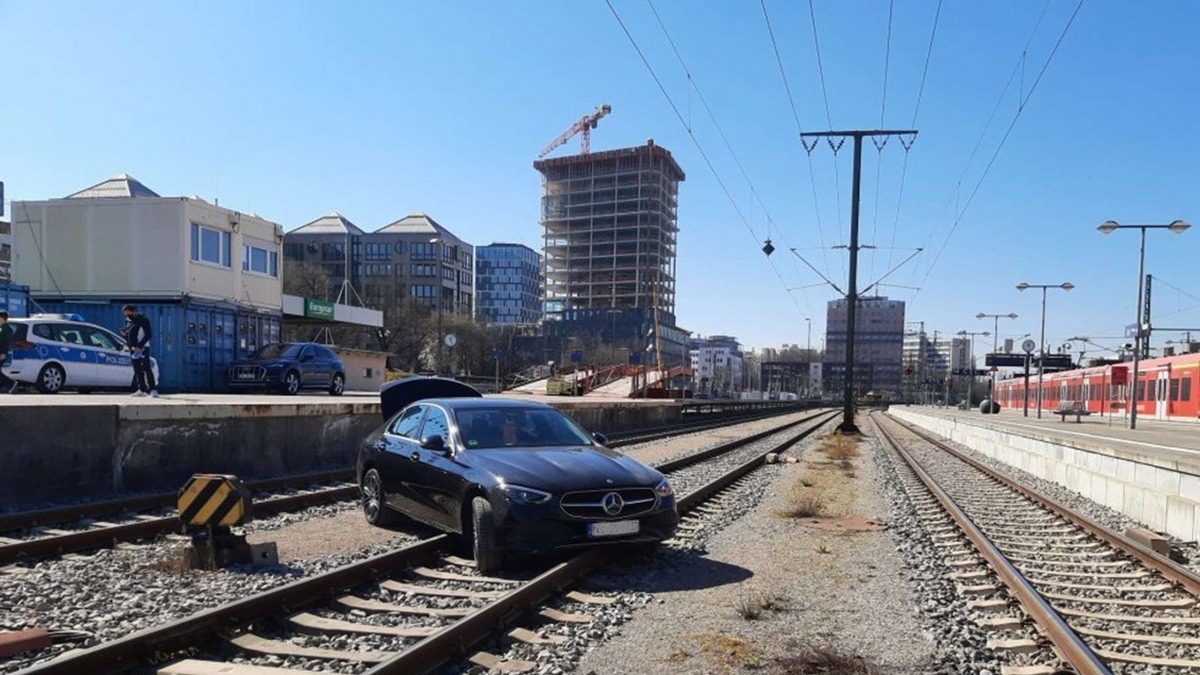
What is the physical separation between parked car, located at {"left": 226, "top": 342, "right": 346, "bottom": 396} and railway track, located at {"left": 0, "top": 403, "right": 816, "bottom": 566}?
15.0 metres

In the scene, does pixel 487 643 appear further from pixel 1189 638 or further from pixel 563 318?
pixel 563 318

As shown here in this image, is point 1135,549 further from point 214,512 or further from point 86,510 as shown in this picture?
point 86,510

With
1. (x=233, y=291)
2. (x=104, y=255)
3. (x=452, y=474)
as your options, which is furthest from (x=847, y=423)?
(x=452, y=474)

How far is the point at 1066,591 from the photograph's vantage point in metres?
7.64

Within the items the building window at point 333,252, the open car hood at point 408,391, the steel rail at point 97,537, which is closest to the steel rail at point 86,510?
the steel rail at point 97,537

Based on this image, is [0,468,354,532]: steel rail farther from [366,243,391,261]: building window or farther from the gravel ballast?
[366,243,391,261]: building window

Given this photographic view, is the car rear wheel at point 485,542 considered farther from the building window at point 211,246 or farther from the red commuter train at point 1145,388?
the red commuter train at point 1145,388

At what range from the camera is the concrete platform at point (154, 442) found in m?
10.2

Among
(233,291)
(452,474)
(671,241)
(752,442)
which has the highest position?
(671,241)

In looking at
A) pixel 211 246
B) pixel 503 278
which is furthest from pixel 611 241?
pixel 211 246

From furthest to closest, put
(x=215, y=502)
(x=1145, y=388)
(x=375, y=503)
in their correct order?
(x=1145, y=388) → (x=375, y=503) → (x=215, y=502)

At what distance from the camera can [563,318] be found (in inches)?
5925

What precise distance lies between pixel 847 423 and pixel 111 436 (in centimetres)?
2932

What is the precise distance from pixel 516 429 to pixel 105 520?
14.8 ft
